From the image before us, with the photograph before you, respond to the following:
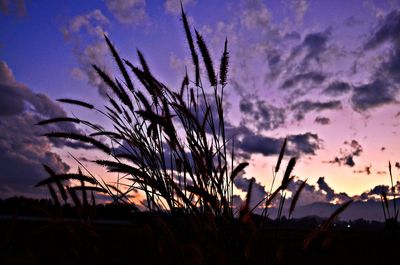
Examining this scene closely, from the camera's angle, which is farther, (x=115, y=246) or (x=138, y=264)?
(x=115, y=246)

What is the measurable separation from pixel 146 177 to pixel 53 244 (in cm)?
201

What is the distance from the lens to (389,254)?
2.29 metres

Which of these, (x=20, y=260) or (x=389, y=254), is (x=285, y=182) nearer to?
(x=389, y=254)

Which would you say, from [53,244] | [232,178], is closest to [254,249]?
[232,178]

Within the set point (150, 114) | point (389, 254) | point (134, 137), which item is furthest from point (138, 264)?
point (389, 254)

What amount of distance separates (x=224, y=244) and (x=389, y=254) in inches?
57.5

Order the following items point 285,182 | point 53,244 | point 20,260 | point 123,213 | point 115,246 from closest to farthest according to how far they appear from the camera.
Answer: point 285,182 < point 123,213 < point 20,260 < point 115,246 < point 53,244

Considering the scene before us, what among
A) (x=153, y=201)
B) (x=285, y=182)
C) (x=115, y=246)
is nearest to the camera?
(x=285, y=182)

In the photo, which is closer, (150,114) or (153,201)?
(150,114)

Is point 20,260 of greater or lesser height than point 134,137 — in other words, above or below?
below

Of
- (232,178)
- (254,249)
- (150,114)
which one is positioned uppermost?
(150,114)

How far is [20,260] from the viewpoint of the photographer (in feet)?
7.43

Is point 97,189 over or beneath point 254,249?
over

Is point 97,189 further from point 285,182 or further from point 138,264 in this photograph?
point 285,182
